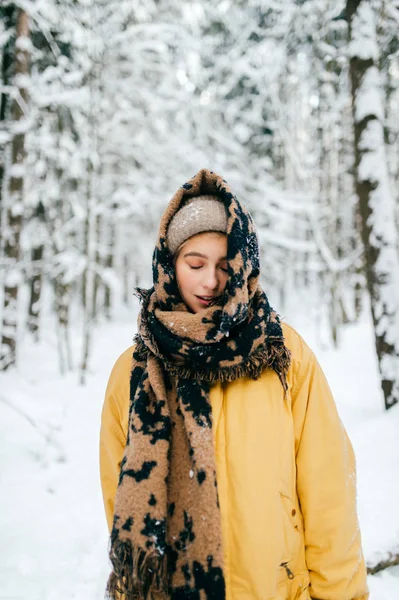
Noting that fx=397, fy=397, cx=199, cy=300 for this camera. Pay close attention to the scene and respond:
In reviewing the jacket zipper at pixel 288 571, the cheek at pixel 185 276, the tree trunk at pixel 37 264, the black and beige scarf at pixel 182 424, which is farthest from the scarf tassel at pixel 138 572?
the tree trunk at pixel 37 264

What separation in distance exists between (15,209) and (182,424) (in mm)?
7900

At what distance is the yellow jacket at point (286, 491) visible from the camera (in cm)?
142

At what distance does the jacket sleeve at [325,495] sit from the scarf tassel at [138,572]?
0.56 metres

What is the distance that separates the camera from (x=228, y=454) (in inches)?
58.5

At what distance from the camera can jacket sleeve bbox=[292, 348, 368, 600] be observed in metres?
1.46

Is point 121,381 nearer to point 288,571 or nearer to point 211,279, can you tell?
point 211,279

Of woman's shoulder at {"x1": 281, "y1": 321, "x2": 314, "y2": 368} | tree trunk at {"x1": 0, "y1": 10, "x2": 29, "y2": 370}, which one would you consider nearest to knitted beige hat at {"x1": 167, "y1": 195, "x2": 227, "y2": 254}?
woman's shoulder at {"x1": 281, "y1": 321, "x2": 314, "y2": 368}

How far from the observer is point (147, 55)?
1038 centimetres

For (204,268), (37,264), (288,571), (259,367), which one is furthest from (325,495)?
(37,264)

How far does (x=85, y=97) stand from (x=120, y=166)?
4.70 metres

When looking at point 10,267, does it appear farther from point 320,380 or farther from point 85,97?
point 320,380

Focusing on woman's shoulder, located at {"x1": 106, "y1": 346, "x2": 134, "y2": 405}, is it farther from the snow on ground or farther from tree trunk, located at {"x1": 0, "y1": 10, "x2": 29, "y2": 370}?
tree trunk, located at {"x1": 0, "y1": 10, "x2": 29, "y2": 370}

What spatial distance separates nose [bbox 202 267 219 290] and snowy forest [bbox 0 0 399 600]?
2.33 metres

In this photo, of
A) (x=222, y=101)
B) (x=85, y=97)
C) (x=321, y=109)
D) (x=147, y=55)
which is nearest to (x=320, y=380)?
(x=85, y=97)
